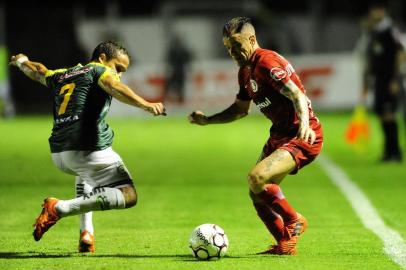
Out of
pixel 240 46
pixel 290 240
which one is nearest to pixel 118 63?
pixel 240 46

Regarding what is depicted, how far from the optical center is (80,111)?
26.8 feet

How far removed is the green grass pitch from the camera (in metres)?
8.05

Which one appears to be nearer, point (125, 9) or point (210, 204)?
point (210, 204)

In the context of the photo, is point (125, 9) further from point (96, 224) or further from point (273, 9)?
point (96, 224)

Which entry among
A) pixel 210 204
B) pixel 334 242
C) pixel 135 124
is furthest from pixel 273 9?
pixel 334 242

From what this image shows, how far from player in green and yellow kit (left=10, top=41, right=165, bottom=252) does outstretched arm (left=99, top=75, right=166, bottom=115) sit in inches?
5.5

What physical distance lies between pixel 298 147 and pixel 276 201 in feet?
1.54

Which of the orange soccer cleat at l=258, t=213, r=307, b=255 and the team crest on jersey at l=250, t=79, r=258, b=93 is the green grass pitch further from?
the team crest on jersey at l=250, t=79, r=258, b=93

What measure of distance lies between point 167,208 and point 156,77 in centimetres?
1752

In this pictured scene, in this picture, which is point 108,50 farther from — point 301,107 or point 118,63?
point 301,107

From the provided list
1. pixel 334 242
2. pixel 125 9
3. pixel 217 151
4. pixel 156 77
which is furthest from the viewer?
pixel 125 9

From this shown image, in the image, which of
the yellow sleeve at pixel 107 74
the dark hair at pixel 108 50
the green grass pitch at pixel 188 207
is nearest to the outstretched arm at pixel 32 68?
the dark hair at pixel 108 50

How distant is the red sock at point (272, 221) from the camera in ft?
27.1

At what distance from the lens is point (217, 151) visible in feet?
62.4
